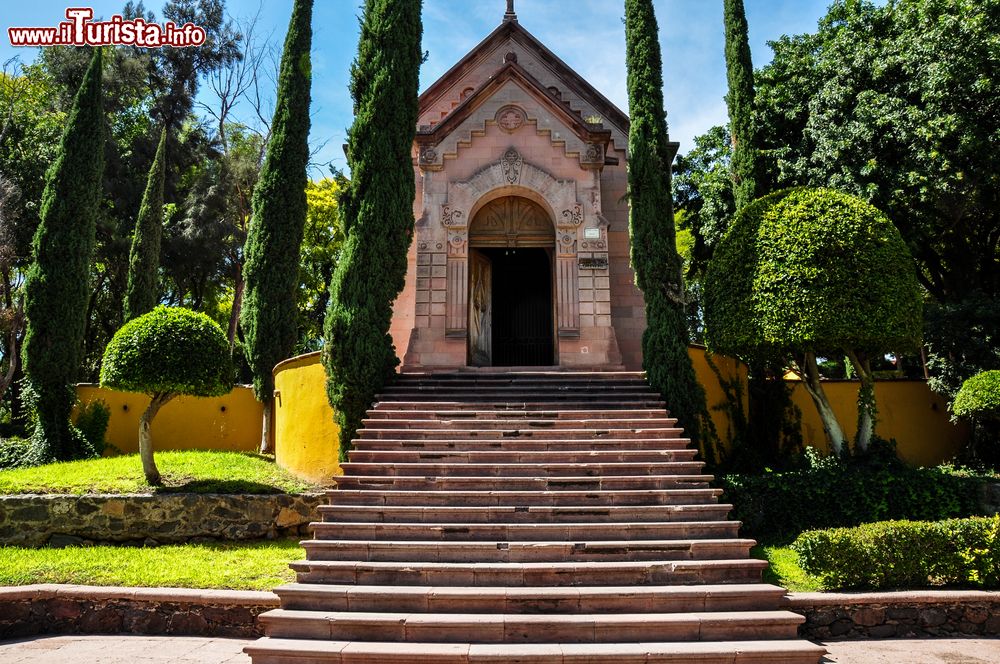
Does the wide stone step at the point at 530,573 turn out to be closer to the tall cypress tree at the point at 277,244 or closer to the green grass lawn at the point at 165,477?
the green grass lawn at the point at 165,477

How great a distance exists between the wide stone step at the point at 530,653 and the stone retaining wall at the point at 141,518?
4.28 m

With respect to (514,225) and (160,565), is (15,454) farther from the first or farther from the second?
(514,225)

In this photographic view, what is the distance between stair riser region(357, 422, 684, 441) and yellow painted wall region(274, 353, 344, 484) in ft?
5.95

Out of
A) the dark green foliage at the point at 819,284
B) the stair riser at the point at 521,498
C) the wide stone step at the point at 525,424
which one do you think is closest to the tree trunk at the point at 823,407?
the dark green foliage at the point at 819,284

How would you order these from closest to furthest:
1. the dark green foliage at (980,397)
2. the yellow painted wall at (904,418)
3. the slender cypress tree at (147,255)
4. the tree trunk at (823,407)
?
the tree trunk at (823,407), the dark green foliage at (980,397), the yellow painted wall at (904,418), the slender cypress tree at (147,255)

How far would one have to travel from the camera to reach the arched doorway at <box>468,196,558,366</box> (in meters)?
15.0

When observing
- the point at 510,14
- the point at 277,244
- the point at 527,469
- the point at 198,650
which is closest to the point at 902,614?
the point at 527,469

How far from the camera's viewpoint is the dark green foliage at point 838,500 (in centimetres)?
993

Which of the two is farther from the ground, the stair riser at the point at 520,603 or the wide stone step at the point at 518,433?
the wide stone step at the point at 518,433

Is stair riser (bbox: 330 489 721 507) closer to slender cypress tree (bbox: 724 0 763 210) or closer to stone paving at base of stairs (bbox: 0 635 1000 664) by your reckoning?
stone paving at base of stairs (bbox: 0 635 1000 664)

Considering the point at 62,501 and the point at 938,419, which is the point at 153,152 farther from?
the point at 938,419

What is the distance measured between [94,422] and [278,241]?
19.7ft

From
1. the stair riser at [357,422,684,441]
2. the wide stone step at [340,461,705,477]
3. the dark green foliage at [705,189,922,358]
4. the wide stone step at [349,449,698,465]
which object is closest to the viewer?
the wide stone step at [340,461,705,477]

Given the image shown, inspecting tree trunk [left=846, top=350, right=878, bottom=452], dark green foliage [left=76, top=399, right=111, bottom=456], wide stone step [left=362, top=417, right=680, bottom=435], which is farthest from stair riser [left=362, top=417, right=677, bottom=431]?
dark green foliage [left=76, top=399, right=111, bottom=456]
